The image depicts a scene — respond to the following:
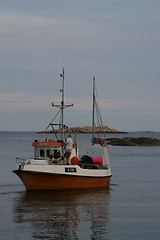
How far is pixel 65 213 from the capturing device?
85.1 ft

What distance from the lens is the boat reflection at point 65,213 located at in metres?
21.5

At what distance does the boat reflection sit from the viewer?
21531 millimetres

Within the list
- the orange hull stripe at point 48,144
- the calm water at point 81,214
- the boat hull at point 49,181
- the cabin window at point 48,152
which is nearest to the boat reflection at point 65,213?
the calm water at point 81,214

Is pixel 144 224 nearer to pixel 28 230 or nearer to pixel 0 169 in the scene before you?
pixel 28 230

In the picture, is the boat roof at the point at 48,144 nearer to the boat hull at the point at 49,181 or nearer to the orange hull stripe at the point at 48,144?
the orange hull stripe at the point at 48,144

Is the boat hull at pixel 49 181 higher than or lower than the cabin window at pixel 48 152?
lower

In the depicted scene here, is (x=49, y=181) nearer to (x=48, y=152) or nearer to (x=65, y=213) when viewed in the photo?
(x=48, y=152)

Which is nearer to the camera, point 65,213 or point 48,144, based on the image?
point 65,213

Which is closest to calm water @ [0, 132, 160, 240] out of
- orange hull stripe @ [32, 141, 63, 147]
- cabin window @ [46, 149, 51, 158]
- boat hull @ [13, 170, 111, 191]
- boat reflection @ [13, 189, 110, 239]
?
boat reflection @ [13, 189, 110, 239]

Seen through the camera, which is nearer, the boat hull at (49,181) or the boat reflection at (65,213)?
the boat reflection at (65,213)

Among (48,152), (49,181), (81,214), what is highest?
(48,152)

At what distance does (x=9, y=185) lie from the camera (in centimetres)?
3822

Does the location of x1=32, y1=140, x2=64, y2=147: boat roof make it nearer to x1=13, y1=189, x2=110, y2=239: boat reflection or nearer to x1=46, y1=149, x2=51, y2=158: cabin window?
x1=46, y1=149, x2=51, y2=158: cabin window

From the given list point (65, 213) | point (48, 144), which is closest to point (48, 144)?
point (48, 144)
